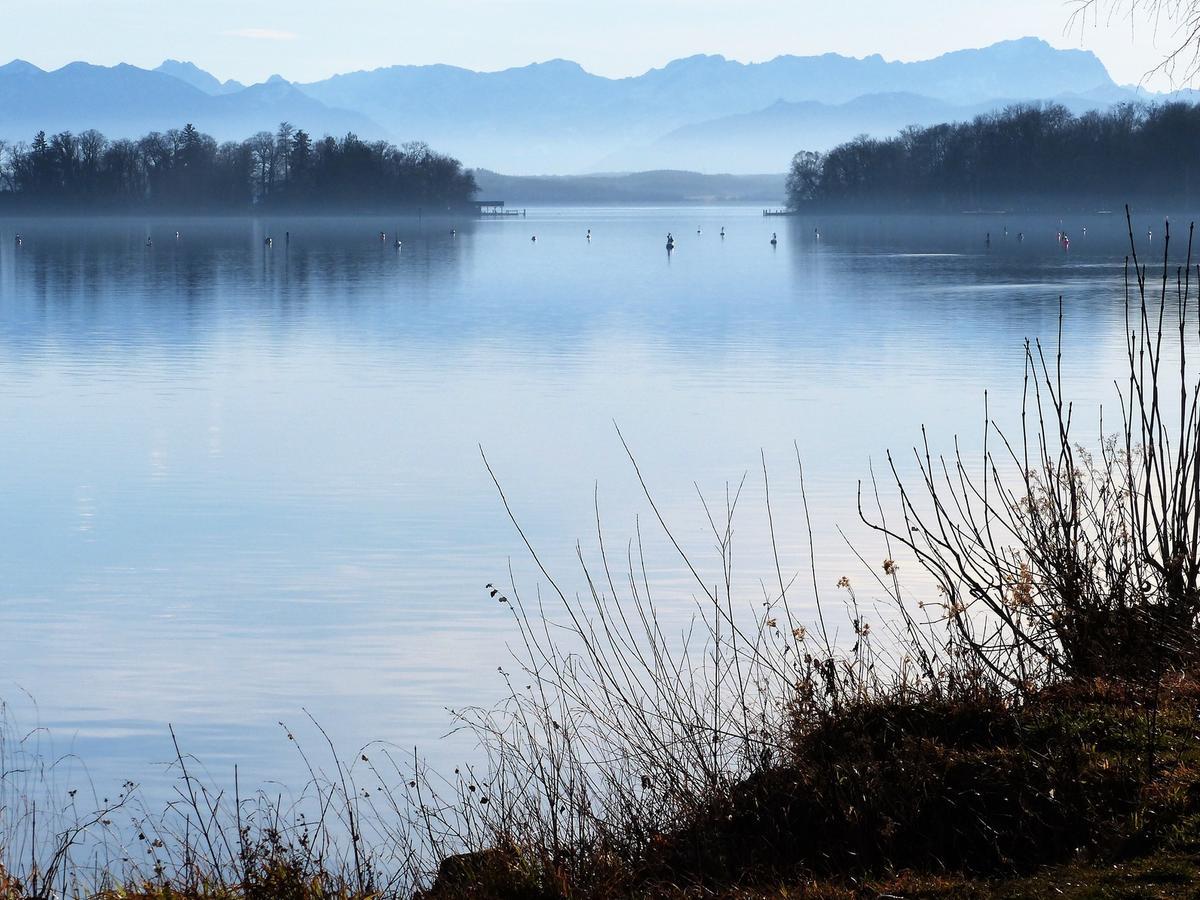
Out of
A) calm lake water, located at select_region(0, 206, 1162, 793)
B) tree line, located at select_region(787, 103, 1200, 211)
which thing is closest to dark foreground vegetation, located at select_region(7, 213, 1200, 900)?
calm lake water, located at select_region(0, 206, 1162, 793)

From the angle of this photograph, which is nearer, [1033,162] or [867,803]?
[867,803]

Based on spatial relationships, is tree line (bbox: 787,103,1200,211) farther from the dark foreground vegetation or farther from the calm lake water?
the dark foreground vegetation

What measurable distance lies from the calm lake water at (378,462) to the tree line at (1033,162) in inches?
4985

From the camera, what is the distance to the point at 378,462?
1995 centimetres

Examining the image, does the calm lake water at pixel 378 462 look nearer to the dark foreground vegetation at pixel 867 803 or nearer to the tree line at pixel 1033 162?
the dark foreground vegetation at pixel 867 803

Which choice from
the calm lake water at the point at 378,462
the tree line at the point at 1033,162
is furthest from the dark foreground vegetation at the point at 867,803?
Result: the tree line at the point at 1033,162

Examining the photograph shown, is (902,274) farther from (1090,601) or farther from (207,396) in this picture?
(1090,601)

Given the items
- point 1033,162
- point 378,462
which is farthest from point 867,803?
point 1033,162

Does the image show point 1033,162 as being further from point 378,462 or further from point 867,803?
point 867,803

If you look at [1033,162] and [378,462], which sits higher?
[1033,162]

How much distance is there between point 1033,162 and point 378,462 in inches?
6694

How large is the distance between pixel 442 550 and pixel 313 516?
2.25 meters

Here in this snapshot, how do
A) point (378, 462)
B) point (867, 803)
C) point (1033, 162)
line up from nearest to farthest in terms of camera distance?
1. point (867, 803)
2. point (378, 462)
3. point (1033, 162)

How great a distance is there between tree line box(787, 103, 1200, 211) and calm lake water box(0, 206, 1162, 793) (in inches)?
4985
